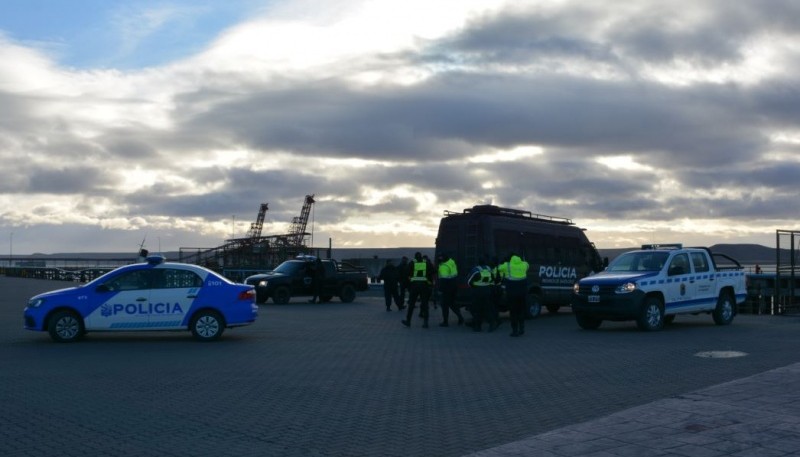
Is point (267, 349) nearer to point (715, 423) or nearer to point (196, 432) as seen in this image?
point (196, 432)

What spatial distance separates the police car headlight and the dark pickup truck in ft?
57.7

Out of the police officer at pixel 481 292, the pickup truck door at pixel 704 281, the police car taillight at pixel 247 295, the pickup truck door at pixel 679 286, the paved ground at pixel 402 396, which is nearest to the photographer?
the paved ground at pixel 402 396

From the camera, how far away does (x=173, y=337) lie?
19859 mm

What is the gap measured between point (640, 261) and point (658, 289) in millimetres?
1147

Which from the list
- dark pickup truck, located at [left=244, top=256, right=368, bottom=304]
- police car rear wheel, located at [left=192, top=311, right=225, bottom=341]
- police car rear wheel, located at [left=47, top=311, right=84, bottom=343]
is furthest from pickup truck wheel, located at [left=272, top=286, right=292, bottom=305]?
police car rear wheel, located at [left=47, top=311, right=84, bottom=343]

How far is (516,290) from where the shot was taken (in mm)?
20219

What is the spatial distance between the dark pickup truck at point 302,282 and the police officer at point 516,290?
16.5 m

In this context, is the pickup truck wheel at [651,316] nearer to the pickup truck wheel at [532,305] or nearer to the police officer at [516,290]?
the police officer at [516,290]

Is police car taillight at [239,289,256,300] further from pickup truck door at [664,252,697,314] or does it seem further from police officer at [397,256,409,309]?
police officer at [397,256,409,309]

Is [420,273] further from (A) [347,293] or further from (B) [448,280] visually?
(A) [347,293]

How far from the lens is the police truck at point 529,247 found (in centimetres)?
2456

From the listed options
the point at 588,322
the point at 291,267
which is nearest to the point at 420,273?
the point at 588,322

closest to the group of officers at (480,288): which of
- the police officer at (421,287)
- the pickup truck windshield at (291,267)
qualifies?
the police officer at (421,287)

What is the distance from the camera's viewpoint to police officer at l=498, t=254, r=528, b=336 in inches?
790
